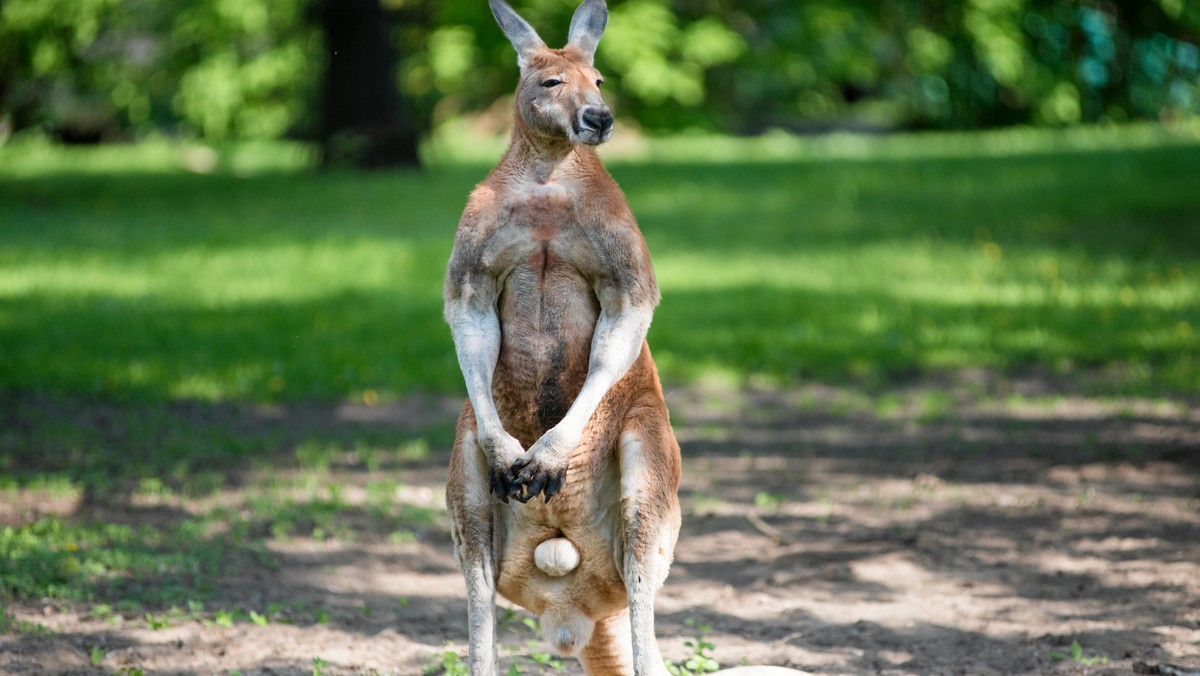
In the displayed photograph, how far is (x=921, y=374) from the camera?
9.65 m

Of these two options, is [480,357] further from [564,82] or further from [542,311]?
[564,82]

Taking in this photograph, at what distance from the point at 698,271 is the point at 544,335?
8.43m

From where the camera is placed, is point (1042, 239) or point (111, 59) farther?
point (111, 59)

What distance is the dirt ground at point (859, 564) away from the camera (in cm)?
496

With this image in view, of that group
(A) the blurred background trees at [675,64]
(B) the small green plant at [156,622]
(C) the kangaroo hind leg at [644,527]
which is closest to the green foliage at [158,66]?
(A) the blurred background trees at [675,64]

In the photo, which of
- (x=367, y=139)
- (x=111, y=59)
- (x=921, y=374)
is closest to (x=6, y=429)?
(x=921, y=374)

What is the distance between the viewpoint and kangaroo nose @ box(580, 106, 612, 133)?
3.88 metres

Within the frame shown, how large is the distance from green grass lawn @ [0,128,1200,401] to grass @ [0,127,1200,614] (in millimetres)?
36

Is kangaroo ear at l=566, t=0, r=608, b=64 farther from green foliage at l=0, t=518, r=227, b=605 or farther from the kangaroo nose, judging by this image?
green foliage at l=0, t=518, r=227, b=605

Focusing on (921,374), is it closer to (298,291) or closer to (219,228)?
(298,291)

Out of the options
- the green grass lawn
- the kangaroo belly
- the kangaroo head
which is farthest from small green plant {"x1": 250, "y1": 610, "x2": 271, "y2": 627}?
the green grass lawn

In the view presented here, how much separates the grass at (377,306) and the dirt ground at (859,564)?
323 millimetres

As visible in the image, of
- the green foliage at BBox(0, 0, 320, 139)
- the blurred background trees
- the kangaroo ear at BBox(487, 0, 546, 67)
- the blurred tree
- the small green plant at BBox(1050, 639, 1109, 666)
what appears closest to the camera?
the kangaroo ear at BBox(487, 0, 546, 67)

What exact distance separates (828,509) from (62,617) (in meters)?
3.67
